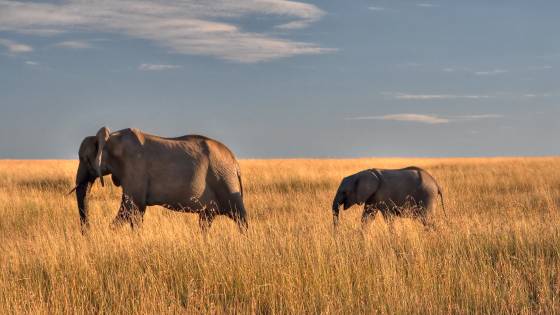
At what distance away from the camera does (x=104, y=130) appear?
877 cm

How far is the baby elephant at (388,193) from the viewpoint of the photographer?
399 inches

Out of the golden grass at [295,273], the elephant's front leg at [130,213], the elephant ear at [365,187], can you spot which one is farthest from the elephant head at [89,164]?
the elephant ear at [365,187]

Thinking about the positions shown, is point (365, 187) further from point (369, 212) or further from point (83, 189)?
point (83, 189)

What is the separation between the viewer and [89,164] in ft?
30.6

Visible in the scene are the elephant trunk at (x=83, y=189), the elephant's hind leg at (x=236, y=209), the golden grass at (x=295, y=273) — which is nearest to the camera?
the golden grass at (x=295, y=273)

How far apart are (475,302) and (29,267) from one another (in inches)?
193

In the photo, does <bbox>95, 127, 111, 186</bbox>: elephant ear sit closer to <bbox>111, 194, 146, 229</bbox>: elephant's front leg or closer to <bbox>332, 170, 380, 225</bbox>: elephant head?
<bbox>111, 194, 146, 229</bbox>: elephant's front leg

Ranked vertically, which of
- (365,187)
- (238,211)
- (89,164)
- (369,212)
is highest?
(89,164)

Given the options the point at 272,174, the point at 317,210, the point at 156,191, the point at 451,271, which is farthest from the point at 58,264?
the point at 272,174

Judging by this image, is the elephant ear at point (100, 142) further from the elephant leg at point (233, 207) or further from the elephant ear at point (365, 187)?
the elephant ear at point (365, 187)

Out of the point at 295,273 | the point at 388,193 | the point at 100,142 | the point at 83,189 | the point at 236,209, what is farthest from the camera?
the point at 388,193

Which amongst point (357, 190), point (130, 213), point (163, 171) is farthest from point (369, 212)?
point (130, 213)

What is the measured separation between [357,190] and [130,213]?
12.5ft

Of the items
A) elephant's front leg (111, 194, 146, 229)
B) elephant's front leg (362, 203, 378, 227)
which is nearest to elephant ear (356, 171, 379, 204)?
elephant's front leg (362, 203, 378, 227)
